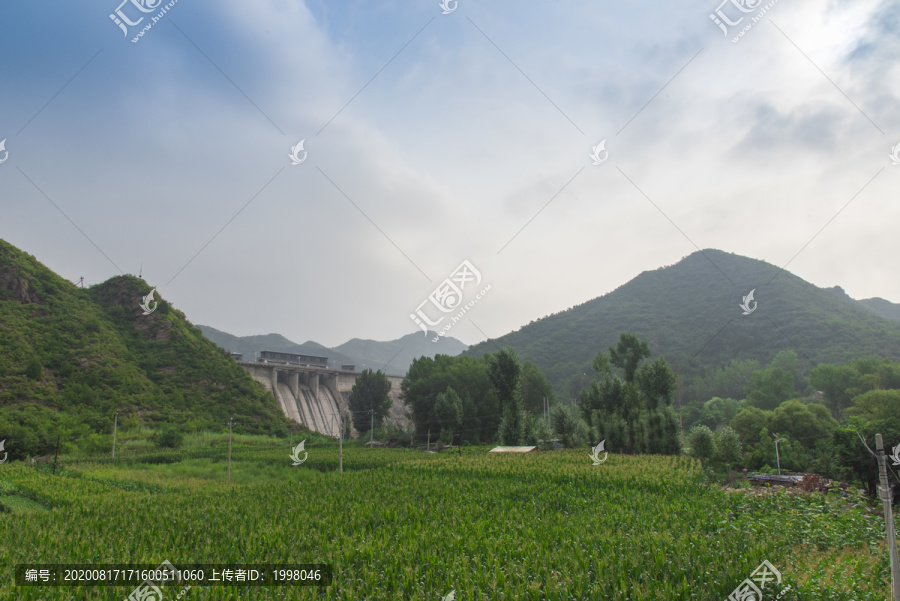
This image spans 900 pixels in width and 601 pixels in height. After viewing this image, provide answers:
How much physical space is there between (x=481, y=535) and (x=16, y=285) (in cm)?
8589

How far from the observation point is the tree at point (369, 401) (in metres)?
84.2

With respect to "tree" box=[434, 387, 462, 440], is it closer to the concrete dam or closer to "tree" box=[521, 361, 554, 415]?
"tree" box=[521, 361, 554, 415]

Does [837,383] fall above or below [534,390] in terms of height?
below

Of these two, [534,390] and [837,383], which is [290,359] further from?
[837,383]

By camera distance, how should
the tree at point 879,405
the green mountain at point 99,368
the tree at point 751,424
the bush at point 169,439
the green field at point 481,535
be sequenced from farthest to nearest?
the tree at point 879,405
the bush at point 169,439
the tree at point 751,424
the green mountain at point 99,368
the green field at point 481,535

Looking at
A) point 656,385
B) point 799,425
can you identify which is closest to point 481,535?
point 656,385

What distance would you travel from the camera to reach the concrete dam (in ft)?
310

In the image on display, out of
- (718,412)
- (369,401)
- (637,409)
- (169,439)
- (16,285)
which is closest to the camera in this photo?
(637,409)

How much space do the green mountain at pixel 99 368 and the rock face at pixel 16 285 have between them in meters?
0.11

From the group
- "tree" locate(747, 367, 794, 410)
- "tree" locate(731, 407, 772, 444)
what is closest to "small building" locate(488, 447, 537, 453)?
"tree" locate(731, 407, 772, 444)

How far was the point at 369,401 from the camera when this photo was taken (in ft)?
277

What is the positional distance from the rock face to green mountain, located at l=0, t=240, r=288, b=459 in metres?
0.11

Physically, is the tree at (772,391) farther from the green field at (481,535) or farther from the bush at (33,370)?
the bush at (33,370)

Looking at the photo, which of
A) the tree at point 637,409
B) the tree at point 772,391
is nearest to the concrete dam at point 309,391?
the tree at point 637,409
